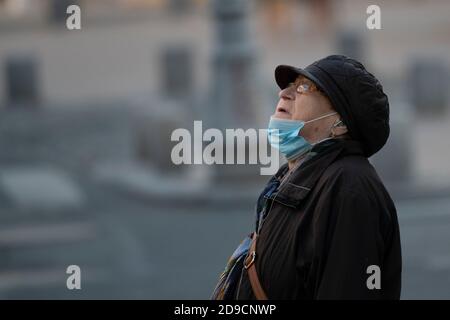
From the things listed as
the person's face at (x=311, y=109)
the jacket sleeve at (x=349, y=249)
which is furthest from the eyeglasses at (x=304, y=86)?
the jacket sleeve at (x=349, y=249)

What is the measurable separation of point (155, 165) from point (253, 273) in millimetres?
9726

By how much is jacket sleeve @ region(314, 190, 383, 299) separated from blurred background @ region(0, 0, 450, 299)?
4.89 metres

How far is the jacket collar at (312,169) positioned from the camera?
3.32m

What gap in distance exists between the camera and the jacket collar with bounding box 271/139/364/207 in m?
3.32

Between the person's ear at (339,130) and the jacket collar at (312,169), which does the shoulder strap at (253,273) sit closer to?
the jacket collar at (312,169)

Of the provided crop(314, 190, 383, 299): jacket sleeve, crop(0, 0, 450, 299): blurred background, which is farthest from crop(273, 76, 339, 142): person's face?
crop(0, 0, 450, 299): blurred background

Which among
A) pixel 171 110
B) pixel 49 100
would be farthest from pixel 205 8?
pixel 171 110

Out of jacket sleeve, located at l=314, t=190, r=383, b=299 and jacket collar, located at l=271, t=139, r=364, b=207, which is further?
jacket collar, located at l=271, t=139, r=364, b=207

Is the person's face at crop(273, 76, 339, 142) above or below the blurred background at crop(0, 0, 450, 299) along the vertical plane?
above

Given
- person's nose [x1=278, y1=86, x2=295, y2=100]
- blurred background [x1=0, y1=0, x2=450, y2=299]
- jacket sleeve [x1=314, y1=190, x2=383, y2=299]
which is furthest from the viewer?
blurred background [x1=0, y1=0, x2=450, y2=299]

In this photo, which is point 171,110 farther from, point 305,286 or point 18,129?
point 305,286

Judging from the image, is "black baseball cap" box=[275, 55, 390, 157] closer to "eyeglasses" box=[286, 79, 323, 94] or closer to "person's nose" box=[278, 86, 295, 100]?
"eyeglasses" box=[286, 79, 323, 94]

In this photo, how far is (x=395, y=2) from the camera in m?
31.1

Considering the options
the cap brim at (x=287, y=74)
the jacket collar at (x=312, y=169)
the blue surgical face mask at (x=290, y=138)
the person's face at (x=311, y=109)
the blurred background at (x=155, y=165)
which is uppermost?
the cap brim at (x=287, y=74)
